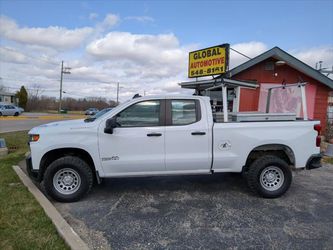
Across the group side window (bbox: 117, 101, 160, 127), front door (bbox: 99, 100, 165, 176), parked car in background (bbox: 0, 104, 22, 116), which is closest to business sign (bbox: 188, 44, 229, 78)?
side window (bbox: 117, 101, 160, 127)

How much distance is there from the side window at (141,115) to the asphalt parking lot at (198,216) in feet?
4.61

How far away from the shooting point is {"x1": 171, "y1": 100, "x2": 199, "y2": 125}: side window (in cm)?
499

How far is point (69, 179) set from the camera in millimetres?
4887

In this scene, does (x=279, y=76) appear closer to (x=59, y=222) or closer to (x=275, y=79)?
(x=275, y=79)

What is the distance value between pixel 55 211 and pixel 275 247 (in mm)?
3167

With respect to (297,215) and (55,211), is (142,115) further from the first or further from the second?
(297,215)

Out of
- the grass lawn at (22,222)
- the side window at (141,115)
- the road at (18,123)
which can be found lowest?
the grass lawn at (22,222)

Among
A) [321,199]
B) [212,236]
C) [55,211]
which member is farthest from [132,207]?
[321,199]

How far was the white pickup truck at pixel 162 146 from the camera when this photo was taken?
15.6 feet

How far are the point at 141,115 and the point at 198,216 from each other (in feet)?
6.47

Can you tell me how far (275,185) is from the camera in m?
5.24

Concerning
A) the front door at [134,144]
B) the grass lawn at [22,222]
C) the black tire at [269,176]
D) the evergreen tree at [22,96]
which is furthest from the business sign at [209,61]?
the evergreen tree at [22,96]

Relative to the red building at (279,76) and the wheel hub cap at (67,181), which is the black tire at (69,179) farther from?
the red building at (279,76)

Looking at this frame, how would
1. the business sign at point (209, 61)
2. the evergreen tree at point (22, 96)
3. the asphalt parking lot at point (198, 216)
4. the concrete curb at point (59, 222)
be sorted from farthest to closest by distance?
1. the evergreen tree at point (22, 96)
2. the business sign at point (209, 61)
3. the asphalt parking lot at point (198, 216)
4. the concrete curb at point (59, 222)
